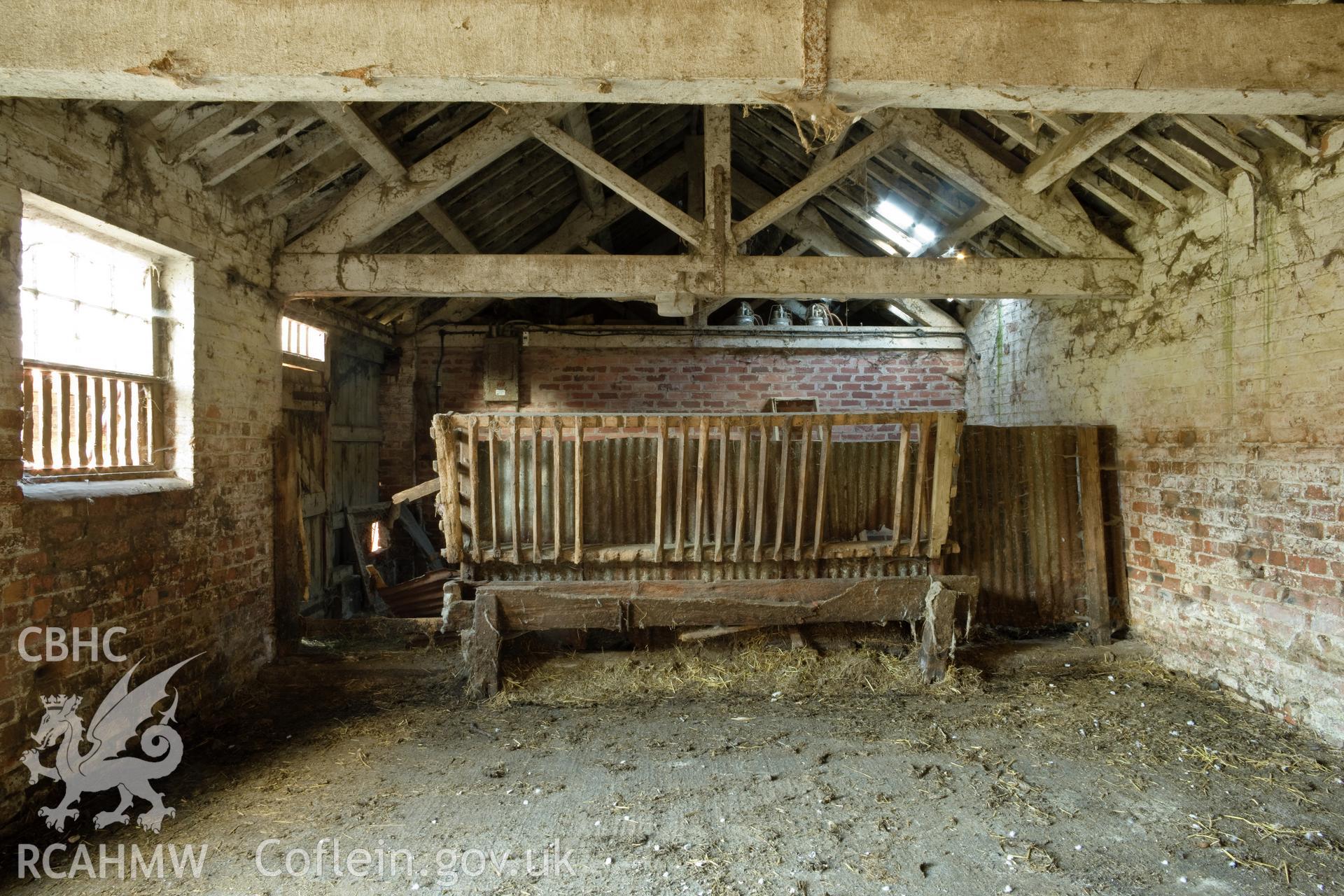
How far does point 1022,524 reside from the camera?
5090 millimetres

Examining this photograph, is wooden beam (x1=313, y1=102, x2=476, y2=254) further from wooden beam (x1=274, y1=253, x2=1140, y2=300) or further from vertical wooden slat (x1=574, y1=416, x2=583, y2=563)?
vertical wooden slat (x1=574, y1=416, x2=583, y2=563)

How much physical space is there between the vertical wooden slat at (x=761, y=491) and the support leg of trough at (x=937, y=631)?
1.05 meters

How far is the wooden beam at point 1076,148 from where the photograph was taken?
12.2 ft

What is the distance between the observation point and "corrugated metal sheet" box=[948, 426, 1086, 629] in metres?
5.03

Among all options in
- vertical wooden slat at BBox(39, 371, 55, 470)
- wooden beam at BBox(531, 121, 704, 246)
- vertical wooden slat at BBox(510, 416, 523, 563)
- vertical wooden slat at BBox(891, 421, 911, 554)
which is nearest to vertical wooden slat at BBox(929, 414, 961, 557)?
vertical wooden slat at BBox(891, 421, 911, 554)

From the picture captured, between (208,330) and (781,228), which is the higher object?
(781,228)

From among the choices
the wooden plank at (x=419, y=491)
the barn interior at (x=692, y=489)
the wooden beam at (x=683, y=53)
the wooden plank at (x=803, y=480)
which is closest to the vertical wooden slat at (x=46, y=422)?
the barn interior at (x=692, y=489)

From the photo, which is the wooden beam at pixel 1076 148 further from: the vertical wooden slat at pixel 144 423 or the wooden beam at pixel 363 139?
the vertical wooden slat at pixel 144 423

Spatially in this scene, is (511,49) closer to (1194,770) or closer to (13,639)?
(13,639)

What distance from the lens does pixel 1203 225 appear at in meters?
4.16

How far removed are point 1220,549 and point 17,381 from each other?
590cm

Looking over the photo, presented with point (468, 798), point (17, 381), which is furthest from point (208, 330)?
point (468, 798)

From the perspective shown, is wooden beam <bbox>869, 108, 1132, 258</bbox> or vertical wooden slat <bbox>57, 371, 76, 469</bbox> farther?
wooden beam <bbox>869, 108, 1132, 258</bbox>

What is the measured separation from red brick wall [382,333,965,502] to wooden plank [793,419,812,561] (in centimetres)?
334
